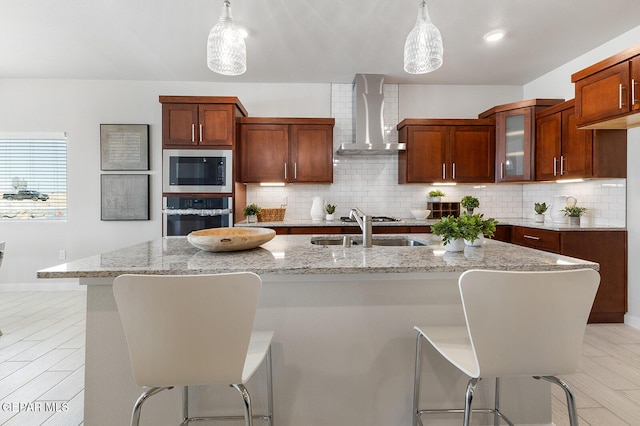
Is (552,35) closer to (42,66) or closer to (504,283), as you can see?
(504,283)

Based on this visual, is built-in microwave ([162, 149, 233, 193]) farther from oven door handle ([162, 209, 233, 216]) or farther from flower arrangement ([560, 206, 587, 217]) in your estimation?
flower arrangement ([560, 206, 587, 217])

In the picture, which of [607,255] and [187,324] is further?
[607,255]

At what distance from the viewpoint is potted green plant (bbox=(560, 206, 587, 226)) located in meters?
3.56

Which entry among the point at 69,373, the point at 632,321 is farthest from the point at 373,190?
the point at 69,373

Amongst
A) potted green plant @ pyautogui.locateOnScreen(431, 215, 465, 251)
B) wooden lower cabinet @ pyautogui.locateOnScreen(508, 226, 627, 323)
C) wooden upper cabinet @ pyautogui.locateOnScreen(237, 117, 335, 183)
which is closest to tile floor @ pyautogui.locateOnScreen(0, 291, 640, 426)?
wooden lower cabinet @ pyautogui.locateOnScreen(508, 226, 627, 323)

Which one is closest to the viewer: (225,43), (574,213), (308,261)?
(308,261)

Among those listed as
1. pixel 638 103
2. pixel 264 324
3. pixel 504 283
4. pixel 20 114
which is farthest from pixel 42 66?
pixel 638 103

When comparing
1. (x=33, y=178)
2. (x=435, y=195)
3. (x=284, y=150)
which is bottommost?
(x=435, y=195)

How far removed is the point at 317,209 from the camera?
4.36 m

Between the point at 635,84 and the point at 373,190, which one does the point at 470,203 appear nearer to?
the point at 373,190

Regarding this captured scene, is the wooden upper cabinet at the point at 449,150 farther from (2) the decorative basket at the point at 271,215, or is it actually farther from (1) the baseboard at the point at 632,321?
(1) the baseboard at the point at 632,321

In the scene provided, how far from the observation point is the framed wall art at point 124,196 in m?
4.44

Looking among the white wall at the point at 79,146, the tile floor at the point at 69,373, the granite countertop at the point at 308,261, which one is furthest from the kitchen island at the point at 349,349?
the white wall at the point at 79,146

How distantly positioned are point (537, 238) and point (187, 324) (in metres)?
3.65
